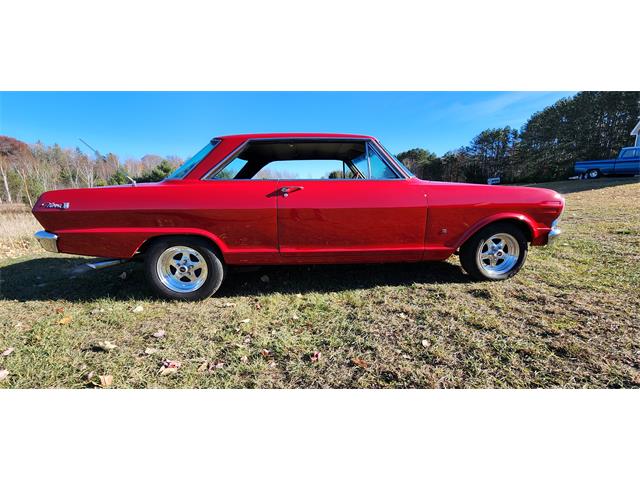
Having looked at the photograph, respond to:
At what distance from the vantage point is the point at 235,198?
261 centimetres

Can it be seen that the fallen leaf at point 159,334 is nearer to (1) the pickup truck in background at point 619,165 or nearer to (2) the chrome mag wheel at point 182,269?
(2) the chrome mag wheel at point 182,269

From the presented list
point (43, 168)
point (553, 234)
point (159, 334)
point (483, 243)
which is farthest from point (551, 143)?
point (43, 168)

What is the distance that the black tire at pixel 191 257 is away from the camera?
8.75ft

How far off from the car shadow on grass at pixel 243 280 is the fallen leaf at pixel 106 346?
0.77 metres

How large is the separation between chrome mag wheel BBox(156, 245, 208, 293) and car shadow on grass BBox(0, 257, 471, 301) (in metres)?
0.30

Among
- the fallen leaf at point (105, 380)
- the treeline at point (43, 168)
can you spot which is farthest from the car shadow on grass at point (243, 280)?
the treeline at point (43, 168)

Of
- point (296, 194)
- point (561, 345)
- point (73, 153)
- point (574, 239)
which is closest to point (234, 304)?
point (296, 194)

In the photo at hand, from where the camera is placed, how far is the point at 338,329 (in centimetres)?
223

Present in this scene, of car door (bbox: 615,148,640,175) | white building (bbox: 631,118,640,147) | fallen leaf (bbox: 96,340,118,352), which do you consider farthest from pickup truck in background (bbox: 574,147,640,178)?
fallen leaf (bbox: 96,340,118,352)

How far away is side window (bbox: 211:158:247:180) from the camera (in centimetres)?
276

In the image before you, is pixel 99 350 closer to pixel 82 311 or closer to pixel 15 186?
pixel 82 311

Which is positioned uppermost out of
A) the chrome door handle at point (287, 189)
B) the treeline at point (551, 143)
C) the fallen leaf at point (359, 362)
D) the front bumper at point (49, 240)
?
the treeline at point (551, 143)

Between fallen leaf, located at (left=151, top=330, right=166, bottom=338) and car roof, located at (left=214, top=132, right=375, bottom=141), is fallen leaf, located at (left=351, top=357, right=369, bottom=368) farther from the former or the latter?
car roof, located at (left=214, top=132, right=375, bottom=141)

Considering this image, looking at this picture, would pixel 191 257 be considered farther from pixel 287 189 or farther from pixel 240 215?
pixel 287 189
